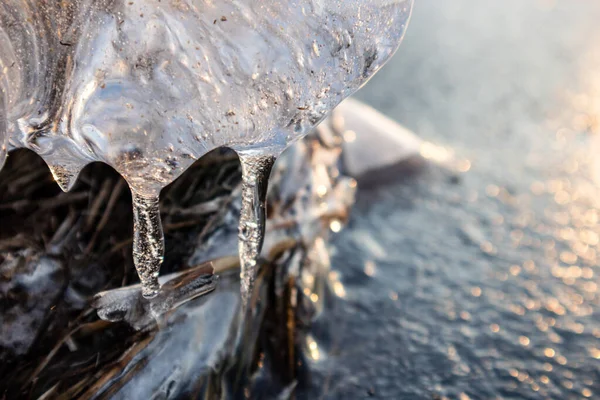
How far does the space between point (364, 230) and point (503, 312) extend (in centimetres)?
69

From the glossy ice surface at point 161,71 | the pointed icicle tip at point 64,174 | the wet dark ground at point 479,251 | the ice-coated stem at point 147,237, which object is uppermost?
the glossy ice surface at point 161,71

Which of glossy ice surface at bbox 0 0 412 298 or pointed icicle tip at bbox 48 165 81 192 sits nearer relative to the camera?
glossy ice surface at bbox 0 0 412 298

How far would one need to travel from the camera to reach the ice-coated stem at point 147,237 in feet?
4.13

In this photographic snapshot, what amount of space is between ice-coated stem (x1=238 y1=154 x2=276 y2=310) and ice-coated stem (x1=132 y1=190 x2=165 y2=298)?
0.78 feet

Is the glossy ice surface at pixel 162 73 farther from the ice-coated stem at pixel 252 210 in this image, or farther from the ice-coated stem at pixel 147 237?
the ice-coated stem at pixel 252 210

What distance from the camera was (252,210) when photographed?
147 centimetres

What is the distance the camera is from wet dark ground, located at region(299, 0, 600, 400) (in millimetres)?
1921

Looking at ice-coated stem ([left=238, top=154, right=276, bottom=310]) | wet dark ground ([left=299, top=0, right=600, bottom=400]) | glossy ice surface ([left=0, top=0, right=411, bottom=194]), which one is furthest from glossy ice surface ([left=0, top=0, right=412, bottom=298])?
wet dark ground ([left=299, top=0, right=600, bottom=400])

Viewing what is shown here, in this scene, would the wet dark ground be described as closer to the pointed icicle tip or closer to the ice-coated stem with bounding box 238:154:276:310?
the ice-coated stem with bounding box 238:154:276:310

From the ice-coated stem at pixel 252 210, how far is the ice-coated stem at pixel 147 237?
0.24 metres

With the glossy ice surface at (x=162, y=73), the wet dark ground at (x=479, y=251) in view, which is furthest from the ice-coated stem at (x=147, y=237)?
the wet dark ground at (x=479, y=251)

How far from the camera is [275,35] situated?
3.85ft

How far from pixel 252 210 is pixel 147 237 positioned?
0.28 m

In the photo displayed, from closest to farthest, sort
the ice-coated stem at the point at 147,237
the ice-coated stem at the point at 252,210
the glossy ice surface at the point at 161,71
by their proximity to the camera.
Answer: the glossy ice surface at the point at 161,71 → the ice-coated stem at the point at 147,237 → the ice-coated stem at the point at 252,210
